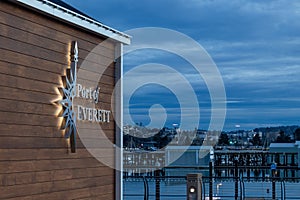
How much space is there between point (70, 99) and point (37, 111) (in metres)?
0.78

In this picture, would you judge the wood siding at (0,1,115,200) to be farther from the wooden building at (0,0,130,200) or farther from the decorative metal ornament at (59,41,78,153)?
the decorative metal ornament at (59,41,78,153)

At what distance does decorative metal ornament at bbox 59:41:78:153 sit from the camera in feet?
23.3

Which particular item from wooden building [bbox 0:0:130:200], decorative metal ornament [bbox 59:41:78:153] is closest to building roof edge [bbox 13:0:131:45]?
wooden building [bbox 0:0:130:200]

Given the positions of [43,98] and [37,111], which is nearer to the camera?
[37,111]

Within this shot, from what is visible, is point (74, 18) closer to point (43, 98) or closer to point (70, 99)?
point (70, 99)

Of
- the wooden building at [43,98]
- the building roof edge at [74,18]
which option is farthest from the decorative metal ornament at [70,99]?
the building roof edge at [74,18]

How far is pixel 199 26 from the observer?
65.3 ft

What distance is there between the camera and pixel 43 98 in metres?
6.67

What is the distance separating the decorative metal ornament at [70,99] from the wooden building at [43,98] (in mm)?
55

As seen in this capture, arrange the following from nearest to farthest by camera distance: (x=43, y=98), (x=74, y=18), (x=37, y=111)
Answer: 1. (x=37, y=111)
2. (x=43, y=98)
3. (x=74, y=18)

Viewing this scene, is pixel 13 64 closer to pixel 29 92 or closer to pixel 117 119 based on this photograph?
pixel 29 92

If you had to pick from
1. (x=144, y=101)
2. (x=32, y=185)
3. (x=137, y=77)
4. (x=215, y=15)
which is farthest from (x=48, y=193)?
(x=215, y=15)

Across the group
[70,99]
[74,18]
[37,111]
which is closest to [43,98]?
[37,111]

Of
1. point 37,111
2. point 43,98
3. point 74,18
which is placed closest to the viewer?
point 37,111
